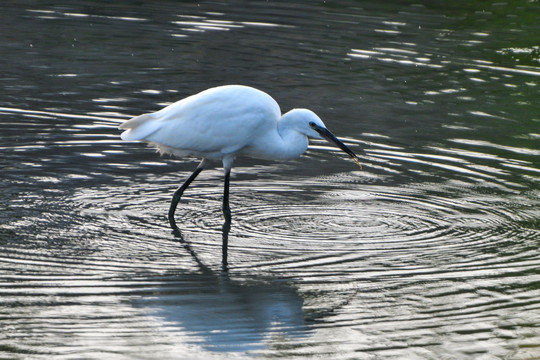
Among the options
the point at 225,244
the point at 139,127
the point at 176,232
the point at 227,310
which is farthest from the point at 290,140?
the point at 227,310

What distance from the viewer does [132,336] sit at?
21.5 feet

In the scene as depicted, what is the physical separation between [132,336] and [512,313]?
266cm

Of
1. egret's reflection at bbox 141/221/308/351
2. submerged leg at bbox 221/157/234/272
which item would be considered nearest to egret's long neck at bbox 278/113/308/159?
submerged leg at bbox 221/157/234/272

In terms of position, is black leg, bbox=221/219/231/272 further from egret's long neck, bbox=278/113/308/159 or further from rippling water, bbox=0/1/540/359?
egret's long neck, bbox=278/113/308/159

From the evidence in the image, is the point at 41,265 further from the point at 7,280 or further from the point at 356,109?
the point at 356,109

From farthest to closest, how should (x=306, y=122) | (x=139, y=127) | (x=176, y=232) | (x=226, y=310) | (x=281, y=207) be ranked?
1. (x=281, y=207)
2. (x=139, y=127)
3. (x=306, y=122)
4. (x=176, y=232)
5. (x=226, y=310)

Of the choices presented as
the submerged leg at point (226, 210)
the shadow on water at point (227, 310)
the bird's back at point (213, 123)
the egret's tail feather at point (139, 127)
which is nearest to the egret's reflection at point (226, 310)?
the shadow on water at point (227, 310)

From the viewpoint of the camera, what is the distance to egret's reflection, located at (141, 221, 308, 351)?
21.8 feet

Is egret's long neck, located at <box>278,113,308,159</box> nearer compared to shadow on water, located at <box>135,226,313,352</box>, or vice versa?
shadow on water, located at <box>135,226,313,352</box>

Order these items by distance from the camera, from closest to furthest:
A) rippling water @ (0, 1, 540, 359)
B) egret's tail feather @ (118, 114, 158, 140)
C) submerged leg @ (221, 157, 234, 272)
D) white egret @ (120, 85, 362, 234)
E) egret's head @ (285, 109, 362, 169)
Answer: rippling water @ (0, 1, 540, 359) < submerged leg @ (221, 157, 234, 272) < egret's head @ (285, 109, 362, 169) < white egret @ (120, 85, 362, 234) < egret's tail feather @ (118, 114, 158, 140)

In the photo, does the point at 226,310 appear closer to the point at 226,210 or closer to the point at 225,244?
the point at 225,244

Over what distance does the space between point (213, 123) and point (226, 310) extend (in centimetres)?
261

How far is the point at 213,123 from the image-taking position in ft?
30.6

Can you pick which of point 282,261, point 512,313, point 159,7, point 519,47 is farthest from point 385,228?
point 159,7
